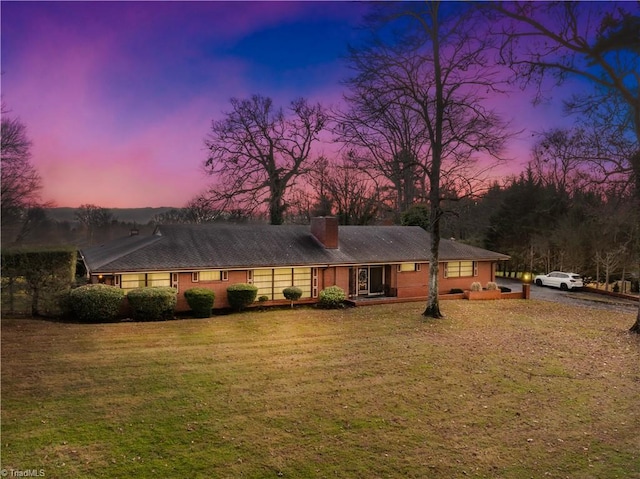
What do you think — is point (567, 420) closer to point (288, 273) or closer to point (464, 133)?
point (464, 133)

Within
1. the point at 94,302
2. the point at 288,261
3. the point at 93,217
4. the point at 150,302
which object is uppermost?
the point at 93,217

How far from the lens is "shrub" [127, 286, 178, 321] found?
17219 mm

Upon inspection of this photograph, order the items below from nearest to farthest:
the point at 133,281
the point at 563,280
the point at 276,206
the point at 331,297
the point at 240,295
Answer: the point at 133,281 → the point at 240,295 → the point at 331,297 → the point at 563,280 → the point at 276,206

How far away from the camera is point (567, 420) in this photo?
8.77 metres

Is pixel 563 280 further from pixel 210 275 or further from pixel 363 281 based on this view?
pixel 210 275

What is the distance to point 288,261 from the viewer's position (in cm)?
2183

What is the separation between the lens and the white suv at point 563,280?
31761mm

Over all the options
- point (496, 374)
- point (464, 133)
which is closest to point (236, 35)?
point (464, 133)

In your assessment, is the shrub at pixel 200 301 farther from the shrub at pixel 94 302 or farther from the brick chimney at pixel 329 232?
the brick chimney at pixel 329 232

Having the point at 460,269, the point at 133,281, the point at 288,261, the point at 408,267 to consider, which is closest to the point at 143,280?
the point at 133,281

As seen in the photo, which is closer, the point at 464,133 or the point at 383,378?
the point at 383,378

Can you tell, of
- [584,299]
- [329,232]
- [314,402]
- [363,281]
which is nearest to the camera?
[314,402]

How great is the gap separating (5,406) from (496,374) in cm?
1218

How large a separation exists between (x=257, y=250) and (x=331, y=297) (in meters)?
→ 5.06
